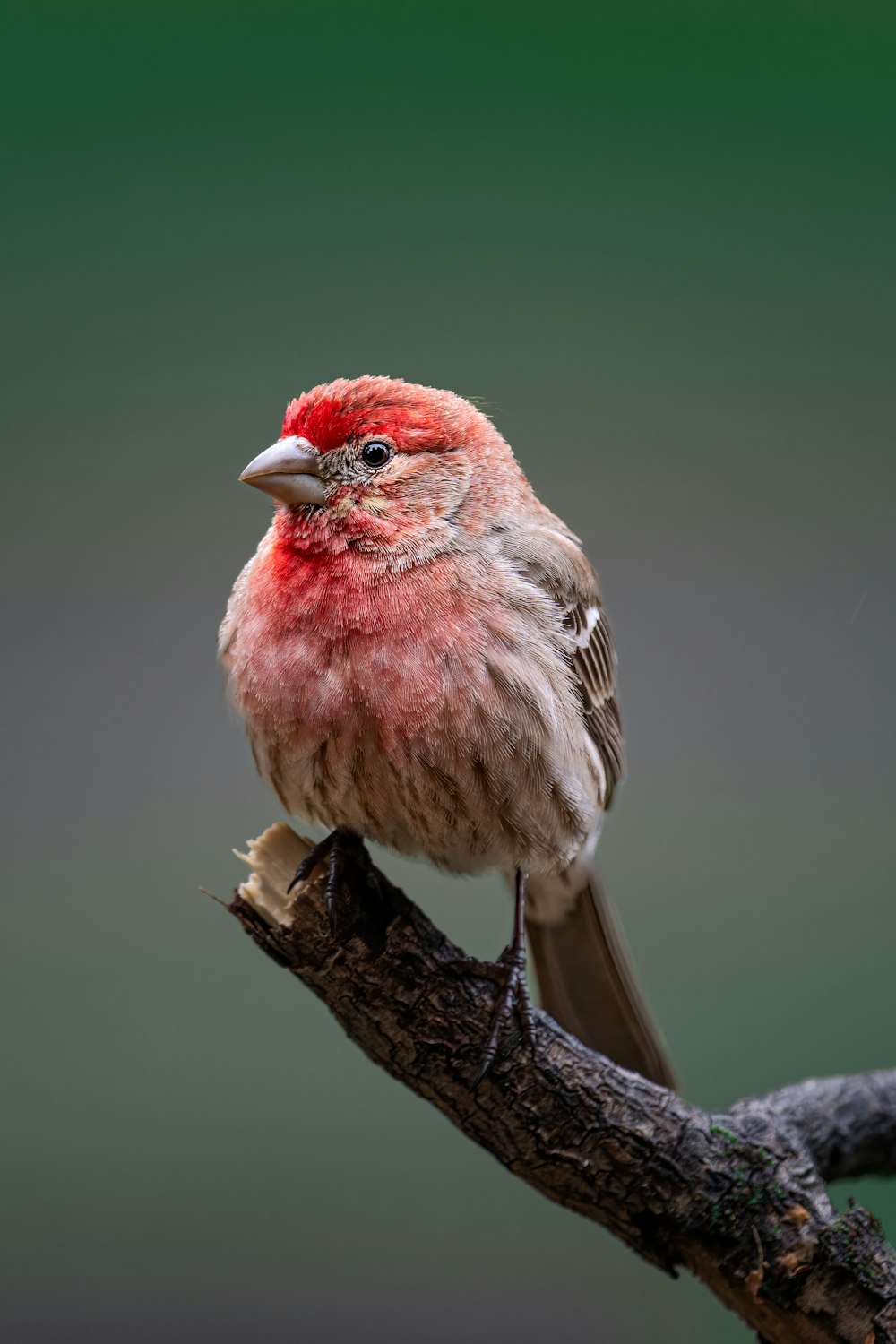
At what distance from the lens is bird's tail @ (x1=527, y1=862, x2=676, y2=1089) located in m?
3.23

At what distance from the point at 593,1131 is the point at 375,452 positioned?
57.4 inches

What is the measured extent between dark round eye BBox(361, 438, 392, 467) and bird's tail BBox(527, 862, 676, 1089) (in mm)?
1191

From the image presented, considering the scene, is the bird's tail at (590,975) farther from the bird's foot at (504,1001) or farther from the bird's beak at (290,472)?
the bird's beak at (290,472)

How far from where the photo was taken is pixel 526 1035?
2.55 m

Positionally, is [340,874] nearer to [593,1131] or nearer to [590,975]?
[593,1131]

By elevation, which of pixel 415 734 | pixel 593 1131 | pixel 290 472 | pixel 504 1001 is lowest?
pixel 593 1131

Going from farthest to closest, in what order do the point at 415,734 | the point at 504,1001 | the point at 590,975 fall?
the point at 590,975 → the point at 504,1001 → the point at 415,734

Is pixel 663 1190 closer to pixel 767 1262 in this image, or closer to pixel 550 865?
pixel 767 1262

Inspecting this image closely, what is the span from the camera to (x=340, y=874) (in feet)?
8.28

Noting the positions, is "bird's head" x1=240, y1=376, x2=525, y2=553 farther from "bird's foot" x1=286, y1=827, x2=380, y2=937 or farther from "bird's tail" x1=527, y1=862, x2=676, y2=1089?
"bird's tail" x1=527, y1=862, x2=676, y2=1089

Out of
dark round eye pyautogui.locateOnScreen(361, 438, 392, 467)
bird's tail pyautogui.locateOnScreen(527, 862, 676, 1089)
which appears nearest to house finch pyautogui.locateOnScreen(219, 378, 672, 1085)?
dark round eye pyautogui.locateOnScreen(361, 438, 392, 467)

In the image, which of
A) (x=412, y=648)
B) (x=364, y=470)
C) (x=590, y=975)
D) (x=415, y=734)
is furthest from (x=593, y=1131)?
(x=364, y=470)

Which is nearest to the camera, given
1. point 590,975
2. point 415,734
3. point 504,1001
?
point 415,734

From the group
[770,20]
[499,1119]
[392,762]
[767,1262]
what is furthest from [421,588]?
[770,20]
